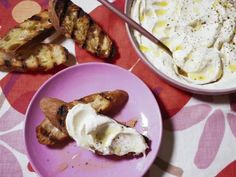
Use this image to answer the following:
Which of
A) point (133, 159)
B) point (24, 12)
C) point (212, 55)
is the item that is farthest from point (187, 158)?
point (24, 12)

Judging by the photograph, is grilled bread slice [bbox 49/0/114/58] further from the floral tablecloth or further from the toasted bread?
the toasted bread

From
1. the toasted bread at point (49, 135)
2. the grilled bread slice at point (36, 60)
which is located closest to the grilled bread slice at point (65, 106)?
the toasted bread at point (49, 135)

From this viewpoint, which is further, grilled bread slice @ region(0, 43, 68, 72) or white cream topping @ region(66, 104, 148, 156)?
grilled bread slice @ region(0, 43, 68, 72)

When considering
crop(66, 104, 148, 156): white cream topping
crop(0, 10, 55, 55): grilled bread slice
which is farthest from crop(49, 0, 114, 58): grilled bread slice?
crop(66, 104, 148, 156): white cream topping

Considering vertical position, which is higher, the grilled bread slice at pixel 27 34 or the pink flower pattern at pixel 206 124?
the grilled bread slice at pixel 27 34

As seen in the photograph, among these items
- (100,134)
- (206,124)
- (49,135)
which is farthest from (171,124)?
(49,135)

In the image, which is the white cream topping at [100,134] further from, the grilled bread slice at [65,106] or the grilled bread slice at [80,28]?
the grilled bread slice at [80,28]
